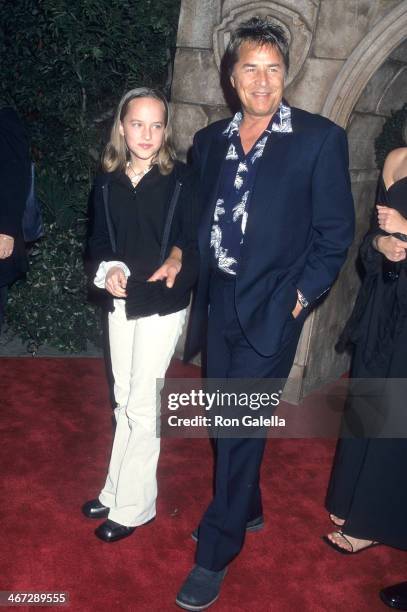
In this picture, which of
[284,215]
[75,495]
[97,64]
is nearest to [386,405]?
[284,215]

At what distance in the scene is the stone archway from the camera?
3.58m

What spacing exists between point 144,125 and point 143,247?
1.57ft

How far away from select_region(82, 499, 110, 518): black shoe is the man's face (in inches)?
76.8

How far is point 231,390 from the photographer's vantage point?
2.47 m

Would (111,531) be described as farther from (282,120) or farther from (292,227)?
(282,120)

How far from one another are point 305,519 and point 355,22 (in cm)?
285

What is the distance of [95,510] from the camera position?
2.97 metres

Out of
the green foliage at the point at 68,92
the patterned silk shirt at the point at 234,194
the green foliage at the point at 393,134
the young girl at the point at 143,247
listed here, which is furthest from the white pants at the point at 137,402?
the green foliage at the point at 68,92

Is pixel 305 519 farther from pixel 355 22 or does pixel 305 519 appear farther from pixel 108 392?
pixel 355 22

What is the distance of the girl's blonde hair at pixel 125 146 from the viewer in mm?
2464

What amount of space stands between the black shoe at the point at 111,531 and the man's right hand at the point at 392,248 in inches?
65.7

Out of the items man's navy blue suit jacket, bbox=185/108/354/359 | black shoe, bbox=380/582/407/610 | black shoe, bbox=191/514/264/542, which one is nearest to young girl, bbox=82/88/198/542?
man's navy blue suit jacket, bbox=185/108/354/359

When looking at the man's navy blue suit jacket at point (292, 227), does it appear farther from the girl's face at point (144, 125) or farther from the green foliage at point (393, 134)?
the green foliage at point (393, 134)

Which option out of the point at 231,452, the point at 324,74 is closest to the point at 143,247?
the point at 231,452
